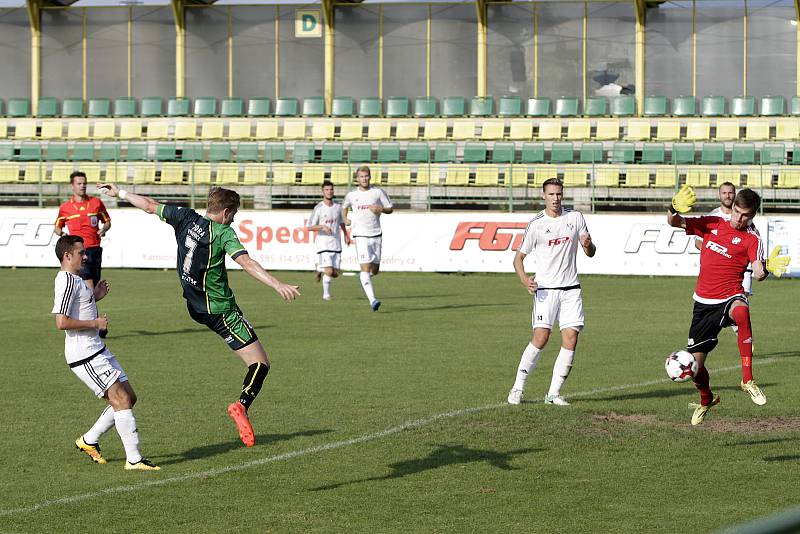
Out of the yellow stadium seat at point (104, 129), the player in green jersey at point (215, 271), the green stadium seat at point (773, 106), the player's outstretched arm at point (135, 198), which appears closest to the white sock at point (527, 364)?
the player in green jersey at point (215, 271)

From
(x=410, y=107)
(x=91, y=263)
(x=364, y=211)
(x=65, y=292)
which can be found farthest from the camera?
(x=410, y=107)

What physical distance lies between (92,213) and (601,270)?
15.4m

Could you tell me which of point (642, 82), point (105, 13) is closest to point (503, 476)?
point (642, 82)

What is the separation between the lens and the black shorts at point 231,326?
903cm

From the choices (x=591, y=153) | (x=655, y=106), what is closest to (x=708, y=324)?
(x=591, y=153)

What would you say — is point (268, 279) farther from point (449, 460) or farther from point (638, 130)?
point (638, 130)

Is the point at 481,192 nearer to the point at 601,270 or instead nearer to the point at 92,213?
the point at 601,270

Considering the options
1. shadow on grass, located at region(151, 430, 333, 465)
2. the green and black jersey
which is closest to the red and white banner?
shadow on grass, located at region(151, 430, 333, 465)

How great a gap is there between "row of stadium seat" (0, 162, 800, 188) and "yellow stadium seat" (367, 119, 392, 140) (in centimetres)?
327

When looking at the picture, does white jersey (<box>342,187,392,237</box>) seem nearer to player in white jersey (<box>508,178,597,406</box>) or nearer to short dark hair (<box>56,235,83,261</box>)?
player in white jersey (<box>508,178,597,406</box>)

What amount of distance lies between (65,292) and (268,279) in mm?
1426

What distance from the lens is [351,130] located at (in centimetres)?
3997

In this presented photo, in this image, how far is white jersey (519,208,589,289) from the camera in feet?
37.2

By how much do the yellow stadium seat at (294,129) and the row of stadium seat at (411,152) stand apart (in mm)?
1184
